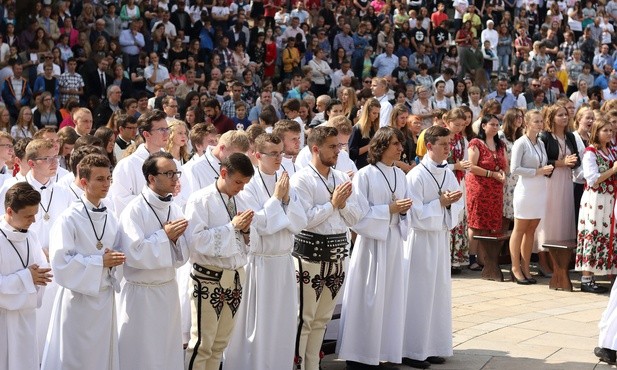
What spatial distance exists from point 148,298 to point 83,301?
0.44 m

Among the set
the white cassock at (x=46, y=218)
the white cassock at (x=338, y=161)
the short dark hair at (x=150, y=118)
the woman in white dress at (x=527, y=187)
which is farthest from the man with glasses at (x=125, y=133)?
the woman in white dress at (x=527, y=187)

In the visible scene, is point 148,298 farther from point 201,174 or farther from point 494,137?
point 494,137

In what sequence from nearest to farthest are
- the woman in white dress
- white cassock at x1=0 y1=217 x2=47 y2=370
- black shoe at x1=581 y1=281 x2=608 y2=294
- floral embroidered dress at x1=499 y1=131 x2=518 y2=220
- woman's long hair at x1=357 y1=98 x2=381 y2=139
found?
1. white cassock at x1=0 y1=217 x2=47 y2=370
2. black shoe at x1=581 y1=281 x2=608 y2=294
3. the woman in white dress
4. woman's long hair at x1=357 y1=98 x2=381 y2=139
5. floral embroidered dress at x1=499 y1=131 x2=518 y2=220

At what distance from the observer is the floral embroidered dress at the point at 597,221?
12.0 m

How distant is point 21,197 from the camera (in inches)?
277

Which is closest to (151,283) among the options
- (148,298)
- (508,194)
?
(148,298)

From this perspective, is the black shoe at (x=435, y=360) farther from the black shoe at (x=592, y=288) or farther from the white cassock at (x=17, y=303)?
the black shoe at (x=592, y=288)

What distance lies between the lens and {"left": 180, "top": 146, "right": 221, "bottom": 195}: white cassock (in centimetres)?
961

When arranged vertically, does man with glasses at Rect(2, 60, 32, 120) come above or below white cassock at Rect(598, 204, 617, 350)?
above

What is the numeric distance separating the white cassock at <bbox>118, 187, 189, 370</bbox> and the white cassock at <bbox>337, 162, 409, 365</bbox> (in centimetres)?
193

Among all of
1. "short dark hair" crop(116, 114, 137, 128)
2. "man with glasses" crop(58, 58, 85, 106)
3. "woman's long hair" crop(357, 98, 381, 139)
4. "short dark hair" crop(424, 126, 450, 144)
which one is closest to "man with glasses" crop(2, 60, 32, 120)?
"man with glasses" crop(58, 58, 85, 106)

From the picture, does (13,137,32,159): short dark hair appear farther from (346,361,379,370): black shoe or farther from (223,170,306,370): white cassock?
(346,361,379,370): black shoe

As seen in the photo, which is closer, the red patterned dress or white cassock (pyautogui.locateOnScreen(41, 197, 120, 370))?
white cassock (pyautogui.locateOnScreen(41, 197, 120, 370))

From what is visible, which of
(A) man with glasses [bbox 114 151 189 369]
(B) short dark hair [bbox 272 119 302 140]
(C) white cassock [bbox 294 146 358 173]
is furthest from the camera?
(C) white cassock [bbox 294 146 358 173]
